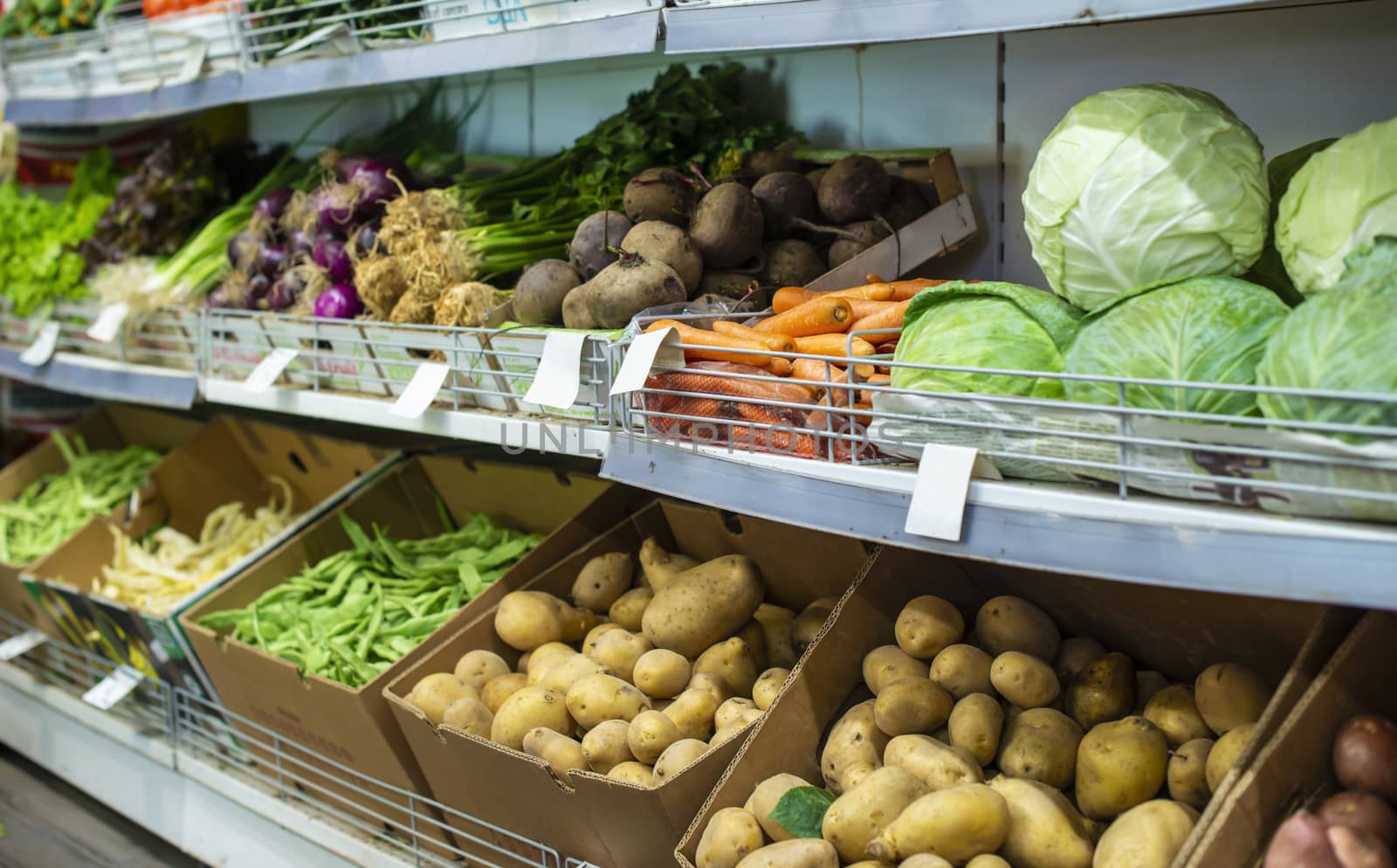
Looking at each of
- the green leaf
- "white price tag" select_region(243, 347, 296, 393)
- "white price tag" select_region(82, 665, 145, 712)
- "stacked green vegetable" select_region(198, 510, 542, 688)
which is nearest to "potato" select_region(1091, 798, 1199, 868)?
the green leaf

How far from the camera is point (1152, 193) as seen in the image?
1.20 meters

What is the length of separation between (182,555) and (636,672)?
5.56 ft

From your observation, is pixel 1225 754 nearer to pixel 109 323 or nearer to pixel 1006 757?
pixel 1006 757

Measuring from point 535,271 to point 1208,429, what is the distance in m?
1.33

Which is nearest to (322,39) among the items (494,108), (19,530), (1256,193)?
(494,108)

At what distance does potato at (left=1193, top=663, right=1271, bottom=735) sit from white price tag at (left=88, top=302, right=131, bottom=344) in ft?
8.52

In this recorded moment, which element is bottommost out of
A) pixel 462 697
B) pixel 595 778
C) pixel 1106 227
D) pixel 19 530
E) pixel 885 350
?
pixel 19 530

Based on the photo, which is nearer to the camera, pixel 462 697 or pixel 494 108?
pixel 462 697

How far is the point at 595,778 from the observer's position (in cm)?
141

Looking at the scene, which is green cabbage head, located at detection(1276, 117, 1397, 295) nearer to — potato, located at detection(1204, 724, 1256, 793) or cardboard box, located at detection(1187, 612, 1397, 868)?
cardboard box, located at detection(1187, 612, 1397, 868)

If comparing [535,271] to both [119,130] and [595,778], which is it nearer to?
[595,778]

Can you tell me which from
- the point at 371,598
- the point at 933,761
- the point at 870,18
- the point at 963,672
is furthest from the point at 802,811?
the point at 371,598

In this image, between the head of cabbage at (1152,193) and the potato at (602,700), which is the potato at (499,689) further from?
the head of cabbage at (1152,193)

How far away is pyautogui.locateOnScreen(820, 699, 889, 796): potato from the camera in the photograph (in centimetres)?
140
